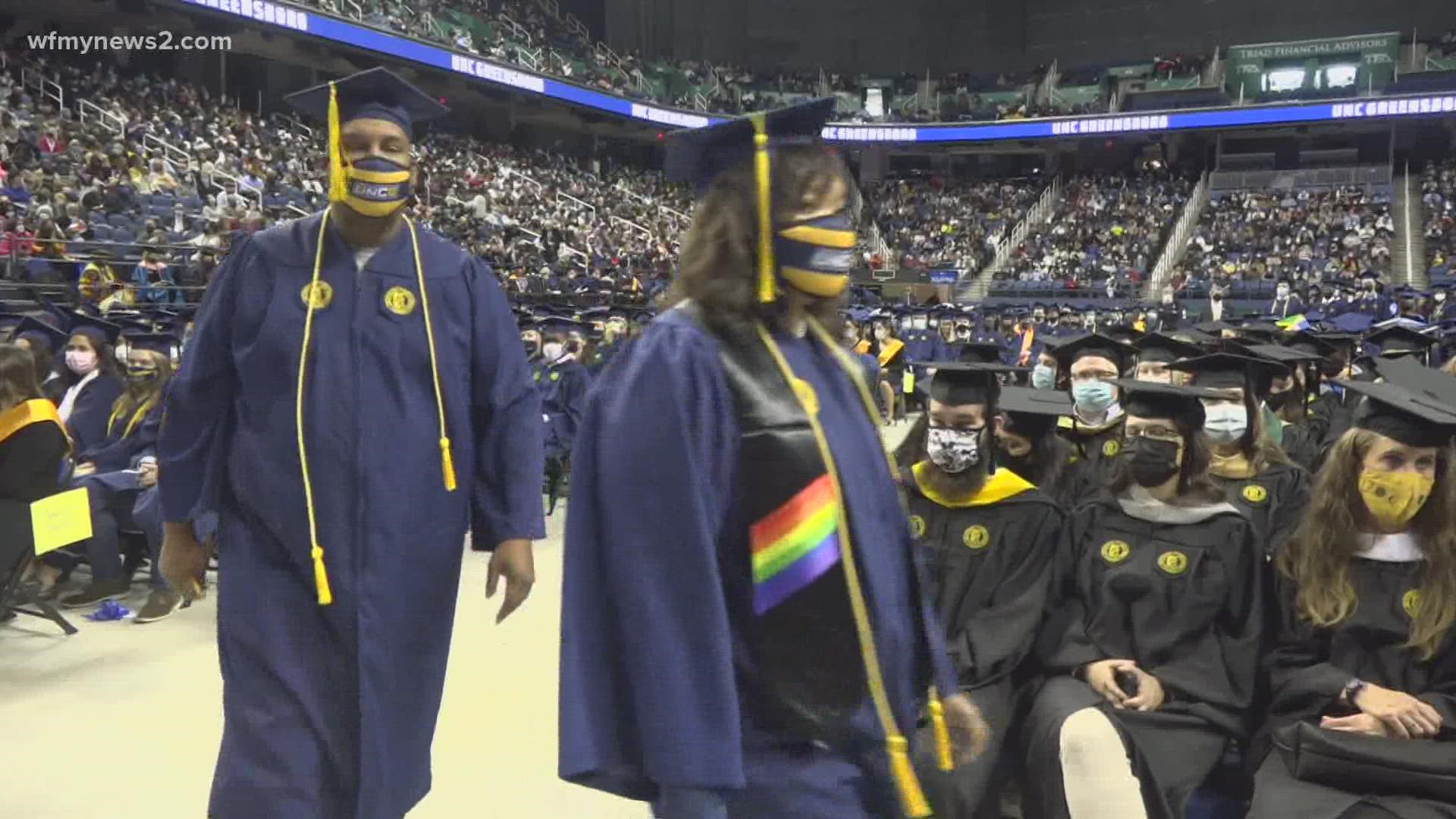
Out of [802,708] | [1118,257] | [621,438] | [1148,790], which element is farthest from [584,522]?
[1118,257]

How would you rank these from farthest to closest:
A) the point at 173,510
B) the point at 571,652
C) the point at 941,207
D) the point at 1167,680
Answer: the point at 941,207 → the point at 1167,680 → the point at 173,510 → the point at 571,652

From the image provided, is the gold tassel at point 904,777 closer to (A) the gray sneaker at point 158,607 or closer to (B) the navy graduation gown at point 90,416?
(A) the gray sneaker at point 158,607

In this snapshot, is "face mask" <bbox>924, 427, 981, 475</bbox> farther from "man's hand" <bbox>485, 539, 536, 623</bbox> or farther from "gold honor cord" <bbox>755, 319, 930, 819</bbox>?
"gold honor cord" <bbox>755, 319, 930, 819</bbox>

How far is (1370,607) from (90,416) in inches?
256

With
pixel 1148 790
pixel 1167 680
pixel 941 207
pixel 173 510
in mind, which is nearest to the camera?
pixel 173 510

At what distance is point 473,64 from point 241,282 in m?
25.8

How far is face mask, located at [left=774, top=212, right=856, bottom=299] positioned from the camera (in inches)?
61.1

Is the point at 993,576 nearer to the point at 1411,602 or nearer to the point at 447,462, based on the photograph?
the point at 1411,602

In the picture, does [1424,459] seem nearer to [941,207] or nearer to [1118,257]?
[1118,257]

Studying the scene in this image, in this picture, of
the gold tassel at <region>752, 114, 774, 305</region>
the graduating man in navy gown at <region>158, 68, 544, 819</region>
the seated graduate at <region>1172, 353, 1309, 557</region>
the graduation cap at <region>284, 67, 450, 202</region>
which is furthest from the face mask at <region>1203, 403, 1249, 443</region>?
the gold tassel at <region>752, 114, 774, 305</region>

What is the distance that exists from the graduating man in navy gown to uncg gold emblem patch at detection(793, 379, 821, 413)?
124 cm

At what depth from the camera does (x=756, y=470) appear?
1.47 metres

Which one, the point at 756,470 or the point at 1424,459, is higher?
the point at 756,470

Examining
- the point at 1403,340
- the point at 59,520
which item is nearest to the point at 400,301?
the point at 59,520
